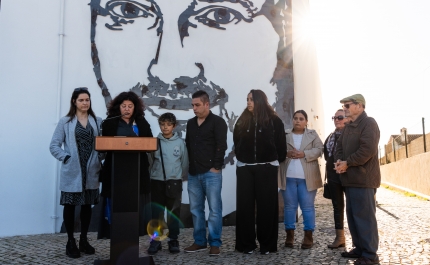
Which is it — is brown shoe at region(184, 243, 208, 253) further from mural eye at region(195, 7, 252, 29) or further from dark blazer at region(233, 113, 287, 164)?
mural eye at region(195, 7, 252, 29)

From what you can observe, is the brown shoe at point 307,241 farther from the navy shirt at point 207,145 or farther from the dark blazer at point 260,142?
the navy shirt at point 207,145

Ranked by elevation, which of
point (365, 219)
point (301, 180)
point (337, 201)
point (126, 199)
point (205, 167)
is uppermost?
point (205, 167)

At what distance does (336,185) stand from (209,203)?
1.43 m

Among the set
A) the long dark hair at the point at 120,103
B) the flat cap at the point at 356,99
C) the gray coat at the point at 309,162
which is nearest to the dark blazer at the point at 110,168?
the long dark hair at the point at 120,103

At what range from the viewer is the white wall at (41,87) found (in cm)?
542

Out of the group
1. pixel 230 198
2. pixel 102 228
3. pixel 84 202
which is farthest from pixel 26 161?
pixel 230 198

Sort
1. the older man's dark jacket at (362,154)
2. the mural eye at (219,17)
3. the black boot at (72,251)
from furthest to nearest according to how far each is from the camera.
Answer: the mural eye at (219,17)
the black boot at (72,251)
the older man's dark jacket at (362,154)

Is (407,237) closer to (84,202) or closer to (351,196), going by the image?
(351,196)

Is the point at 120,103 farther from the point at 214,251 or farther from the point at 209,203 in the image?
the point at 214,251

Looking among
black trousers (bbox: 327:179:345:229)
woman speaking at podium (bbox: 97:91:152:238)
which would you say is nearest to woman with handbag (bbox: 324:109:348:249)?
black trousers (bbox: 327:179:345:229)

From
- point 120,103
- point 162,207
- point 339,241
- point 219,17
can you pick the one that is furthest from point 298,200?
point 219,17

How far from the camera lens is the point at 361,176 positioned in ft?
12.5

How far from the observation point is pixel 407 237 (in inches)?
203

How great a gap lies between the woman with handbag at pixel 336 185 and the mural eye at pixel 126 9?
3.22 meters
